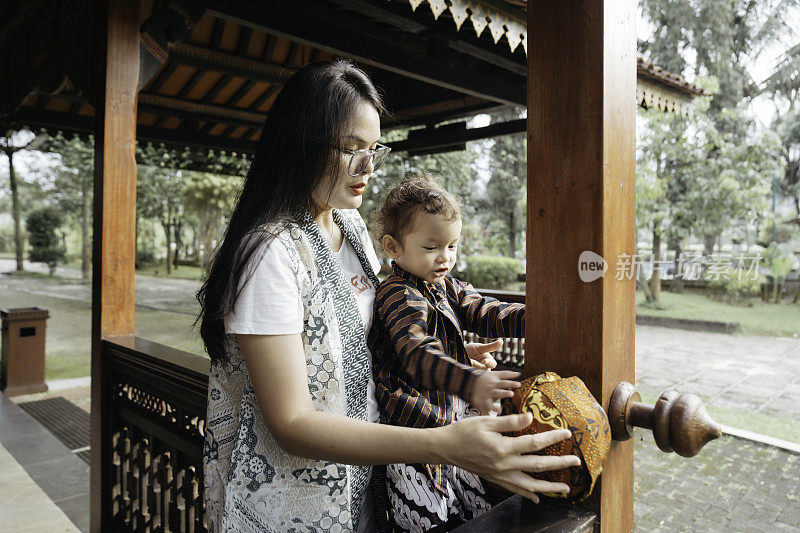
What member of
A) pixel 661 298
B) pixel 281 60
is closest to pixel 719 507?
pixel 281 60


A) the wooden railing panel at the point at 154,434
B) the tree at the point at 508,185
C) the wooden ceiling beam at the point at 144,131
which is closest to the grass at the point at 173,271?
the tree at the point at 508,185

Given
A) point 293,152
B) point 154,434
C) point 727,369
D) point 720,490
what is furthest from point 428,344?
point 727,369

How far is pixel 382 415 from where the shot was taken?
1210mm

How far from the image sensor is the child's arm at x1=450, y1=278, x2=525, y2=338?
4.47ft

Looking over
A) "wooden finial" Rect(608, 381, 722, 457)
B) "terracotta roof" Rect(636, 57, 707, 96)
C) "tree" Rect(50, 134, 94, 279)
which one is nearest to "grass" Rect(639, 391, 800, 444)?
"terracotta roof" Rect(636, 57, 707, 96)

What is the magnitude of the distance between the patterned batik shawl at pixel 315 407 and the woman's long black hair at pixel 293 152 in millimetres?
58

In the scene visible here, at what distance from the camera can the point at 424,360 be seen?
3.63 feet

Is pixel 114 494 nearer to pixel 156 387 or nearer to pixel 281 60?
pixel 156 387

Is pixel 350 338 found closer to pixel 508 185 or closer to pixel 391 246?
pixel 391 246

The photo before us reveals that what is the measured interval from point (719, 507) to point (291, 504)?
3.53 m

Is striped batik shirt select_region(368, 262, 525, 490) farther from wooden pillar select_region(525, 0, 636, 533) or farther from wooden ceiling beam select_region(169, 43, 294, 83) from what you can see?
wooden ceiling beam select_region(169, 43, 294, 83)

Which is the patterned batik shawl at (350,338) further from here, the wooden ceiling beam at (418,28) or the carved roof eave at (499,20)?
the wooden ceiling beam at (418,28)

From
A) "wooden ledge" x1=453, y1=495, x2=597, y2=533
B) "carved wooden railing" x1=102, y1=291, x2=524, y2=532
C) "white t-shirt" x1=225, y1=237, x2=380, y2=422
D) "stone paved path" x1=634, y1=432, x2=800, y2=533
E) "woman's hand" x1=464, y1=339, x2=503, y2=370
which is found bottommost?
"stone paved path" x1=634, y1=432, x2=800, y2=533

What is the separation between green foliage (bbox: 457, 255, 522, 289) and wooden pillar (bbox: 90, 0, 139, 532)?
44.8ft
